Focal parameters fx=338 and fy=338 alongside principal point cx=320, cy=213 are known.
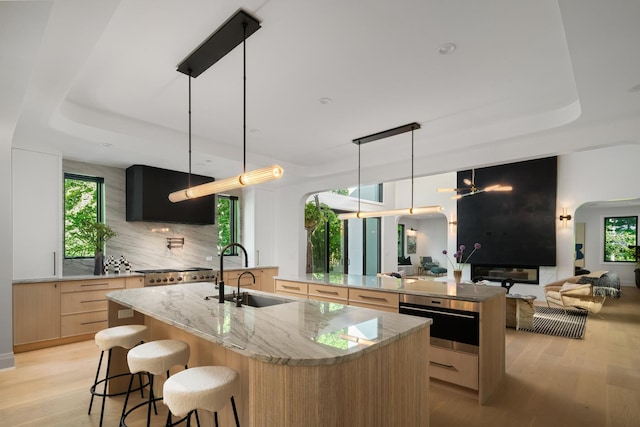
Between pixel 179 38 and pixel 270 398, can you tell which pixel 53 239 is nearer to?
pixel 179 38

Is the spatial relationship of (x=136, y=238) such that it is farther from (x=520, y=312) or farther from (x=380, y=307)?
(x=520, y=312)

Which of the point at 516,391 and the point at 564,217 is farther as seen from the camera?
the point at 564,217

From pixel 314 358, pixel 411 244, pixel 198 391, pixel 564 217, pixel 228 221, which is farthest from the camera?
pixel 411 244

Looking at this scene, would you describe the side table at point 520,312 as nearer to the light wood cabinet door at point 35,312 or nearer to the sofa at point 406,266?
the light wood cabinet door at point 35,312

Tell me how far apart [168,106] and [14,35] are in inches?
60.2

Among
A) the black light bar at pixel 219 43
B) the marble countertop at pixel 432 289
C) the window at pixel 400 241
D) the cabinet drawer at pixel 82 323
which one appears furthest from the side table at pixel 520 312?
the window at pixel 400 241

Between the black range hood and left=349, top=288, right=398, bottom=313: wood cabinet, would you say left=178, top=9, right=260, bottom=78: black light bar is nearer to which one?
left=349, top=288, right=398, bottom=313: wood cabinet

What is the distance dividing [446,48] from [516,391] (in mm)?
2937

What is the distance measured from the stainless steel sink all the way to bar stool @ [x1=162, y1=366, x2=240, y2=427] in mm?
985

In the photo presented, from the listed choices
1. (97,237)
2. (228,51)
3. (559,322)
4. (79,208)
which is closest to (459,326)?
(228,51)

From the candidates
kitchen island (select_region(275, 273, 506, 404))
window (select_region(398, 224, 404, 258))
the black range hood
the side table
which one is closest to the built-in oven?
kitchen island (select_region(275, 273, 506, 404))

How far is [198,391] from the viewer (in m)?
1.58

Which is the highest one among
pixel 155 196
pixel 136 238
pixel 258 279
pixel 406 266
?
pixel 155 196

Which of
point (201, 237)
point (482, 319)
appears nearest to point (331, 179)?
point (201, 237)
